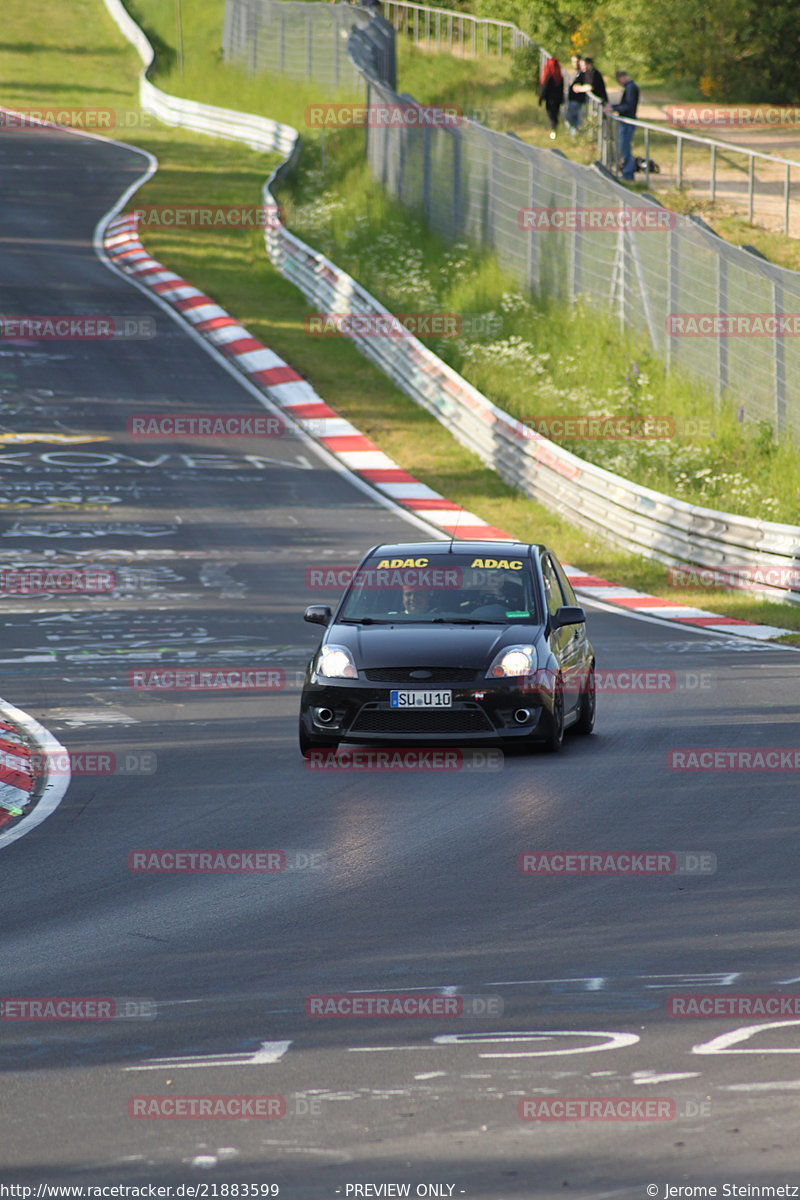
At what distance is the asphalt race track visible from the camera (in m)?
5.55

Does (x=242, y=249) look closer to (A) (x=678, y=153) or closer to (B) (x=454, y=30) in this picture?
(A) (x=678, y=153)

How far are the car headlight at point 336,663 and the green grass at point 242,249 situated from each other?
8785 mm

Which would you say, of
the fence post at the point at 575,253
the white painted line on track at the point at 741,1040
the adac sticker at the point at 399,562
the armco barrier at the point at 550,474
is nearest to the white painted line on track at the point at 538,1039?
the white painted line on track at the point at 741,1040

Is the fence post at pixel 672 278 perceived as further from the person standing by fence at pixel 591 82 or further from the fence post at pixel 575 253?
the person standing by fence at pixel 591 82

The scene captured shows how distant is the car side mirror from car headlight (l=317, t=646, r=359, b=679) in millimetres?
1622

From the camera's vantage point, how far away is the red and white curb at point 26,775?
11.1 meters

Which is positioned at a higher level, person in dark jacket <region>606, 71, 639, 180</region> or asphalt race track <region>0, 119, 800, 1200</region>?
person in dark jacket <region>606, 71, 639, 180</region>

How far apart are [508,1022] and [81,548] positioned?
1762 centimetres

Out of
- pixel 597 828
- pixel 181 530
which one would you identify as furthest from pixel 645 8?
pixel 597 828

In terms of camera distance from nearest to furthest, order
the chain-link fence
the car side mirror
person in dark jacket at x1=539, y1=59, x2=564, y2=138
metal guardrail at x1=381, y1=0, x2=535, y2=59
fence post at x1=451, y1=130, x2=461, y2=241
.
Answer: the car side mirror < the chain-link fence < fence post at x1=451, y1=130, x2=461, y2=241 < person in dark jacket at x1=539, y1=59, x2=564, y2=138 < metal guardrail at x1=381, y1=0, x2=535, y2=59

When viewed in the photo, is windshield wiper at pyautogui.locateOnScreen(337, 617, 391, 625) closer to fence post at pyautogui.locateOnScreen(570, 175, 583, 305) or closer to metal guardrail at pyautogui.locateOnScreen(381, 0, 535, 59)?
fence post at pyautogui.locateOnScreen(570, 175, 583, 305)

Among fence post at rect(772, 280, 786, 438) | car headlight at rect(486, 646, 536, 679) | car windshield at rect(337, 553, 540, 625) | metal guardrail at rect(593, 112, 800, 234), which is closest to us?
car headlight at rect(486, 646, 536, 679)

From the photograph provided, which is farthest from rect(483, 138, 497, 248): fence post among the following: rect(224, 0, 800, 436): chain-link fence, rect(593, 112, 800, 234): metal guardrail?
rect(593, 112, 800, 234): metal guardrail

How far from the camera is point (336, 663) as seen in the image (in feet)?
42.5
